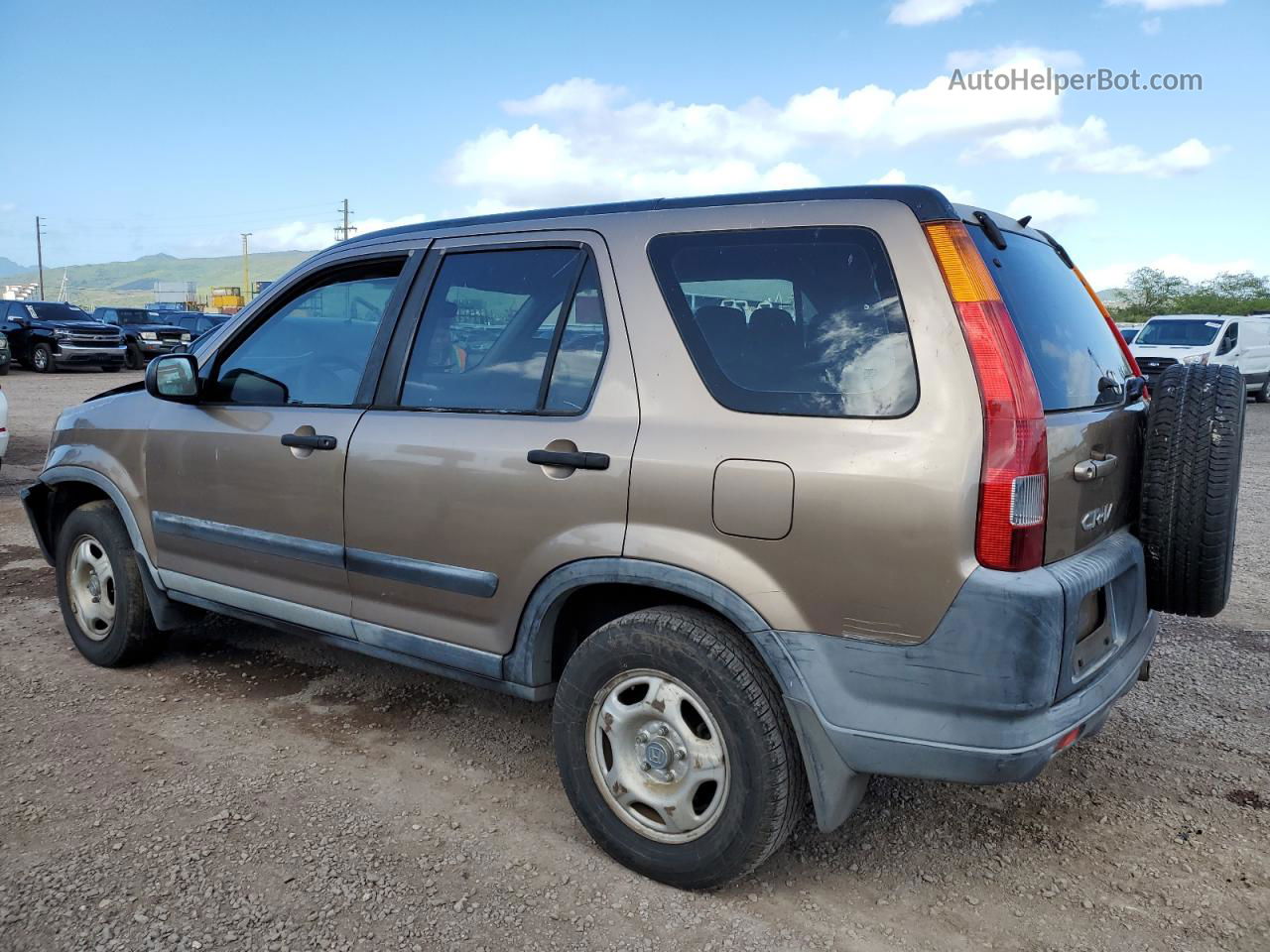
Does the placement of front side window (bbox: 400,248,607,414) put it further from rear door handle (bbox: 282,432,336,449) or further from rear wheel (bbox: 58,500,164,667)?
rear wheel (bbox: 58,500,164,667)

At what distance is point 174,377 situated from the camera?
3605mm

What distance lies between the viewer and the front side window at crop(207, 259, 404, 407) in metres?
3.37

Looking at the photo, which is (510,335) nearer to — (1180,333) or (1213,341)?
(1213,341)

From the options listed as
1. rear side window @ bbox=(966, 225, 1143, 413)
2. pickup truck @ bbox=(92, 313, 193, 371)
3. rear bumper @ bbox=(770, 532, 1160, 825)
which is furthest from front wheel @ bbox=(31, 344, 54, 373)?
rear bumper @ bbox=(770, 532, 1160, 825)

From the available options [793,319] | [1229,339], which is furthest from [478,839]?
[1229,339]

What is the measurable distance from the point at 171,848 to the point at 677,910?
1.50 meters

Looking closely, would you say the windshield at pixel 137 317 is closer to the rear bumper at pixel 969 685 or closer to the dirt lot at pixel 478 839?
the dirt lot at pixel 478 839

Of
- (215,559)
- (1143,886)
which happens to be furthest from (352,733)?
(1143,886)

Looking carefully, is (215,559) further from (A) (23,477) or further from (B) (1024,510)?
(A) (23,477)

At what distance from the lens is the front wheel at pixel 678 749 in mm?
2412

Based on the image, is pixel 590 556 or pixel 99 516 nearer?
pixel 590 556

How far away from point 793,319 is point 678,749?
1172mm

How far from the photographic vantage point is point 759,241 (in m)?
2.54

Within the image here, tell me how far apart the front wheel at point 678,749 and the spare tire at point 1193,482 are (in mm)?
1207
